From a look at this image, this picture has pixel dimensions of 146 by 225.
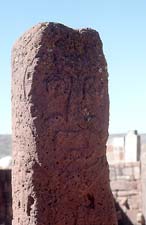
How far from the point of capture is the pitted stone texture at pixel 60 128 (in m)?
2.89

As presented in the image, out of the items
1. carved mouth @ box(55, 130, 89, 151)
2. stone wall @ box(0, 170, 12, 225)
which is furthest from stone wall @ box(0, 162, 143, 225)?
carved mouth @ box(55, 130, 89, 151)

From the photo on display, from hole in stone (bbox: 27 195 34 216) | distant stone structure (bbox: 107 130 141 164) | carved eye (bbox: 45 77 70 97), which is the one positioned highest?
distant stone structure (bbox: 107 130 141 164)

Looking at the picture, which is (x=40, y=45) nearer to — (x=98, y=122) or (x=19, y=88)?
(x=19, y=88)

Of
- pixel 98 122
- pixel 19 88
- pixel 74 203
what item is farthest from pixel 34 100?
pixel 74 203

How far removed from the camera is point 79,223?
9.82 ft

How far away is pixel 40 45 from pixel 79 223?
994 mm

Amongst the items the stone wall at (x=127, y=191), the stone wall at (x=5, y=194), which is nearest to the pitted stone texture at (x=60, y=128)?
the stone wall at (x=5, y=194)

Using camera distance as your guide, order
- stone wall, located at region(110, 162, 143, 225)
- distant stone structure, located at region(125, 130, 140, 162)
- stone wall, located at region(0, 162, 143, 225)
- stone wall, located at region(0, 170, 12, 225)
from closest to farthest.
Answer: stone wall, located at region(0, 170, 12, 225), stone wall, located at region(0, 162, 143, 225), stone wall, located at region(110, 162, 143, 225), distant stone structure, located at region(125, 130, 140, 162)

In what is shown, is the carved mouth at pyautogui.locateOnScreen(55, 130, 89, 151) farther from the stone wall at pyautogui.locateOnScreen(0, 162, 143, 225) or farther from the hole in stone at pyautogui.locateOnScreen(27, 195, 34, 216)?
the stone wall at pyautogui.locateOnScreen(0, 162, 143, 225)

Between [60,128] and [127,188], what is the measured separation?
9038mm

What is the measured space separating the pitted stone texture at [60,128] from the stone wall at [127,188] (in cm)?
823

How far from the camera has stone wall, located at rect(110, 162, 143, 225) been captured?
1128 cm

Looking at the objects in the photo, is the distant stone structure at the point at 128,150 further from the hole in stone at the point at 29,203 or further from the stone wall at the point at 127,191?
the hole in stone at the point at 29,203

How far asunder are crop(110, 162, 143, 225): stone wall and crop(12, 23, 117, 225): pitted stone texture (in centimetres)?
823
